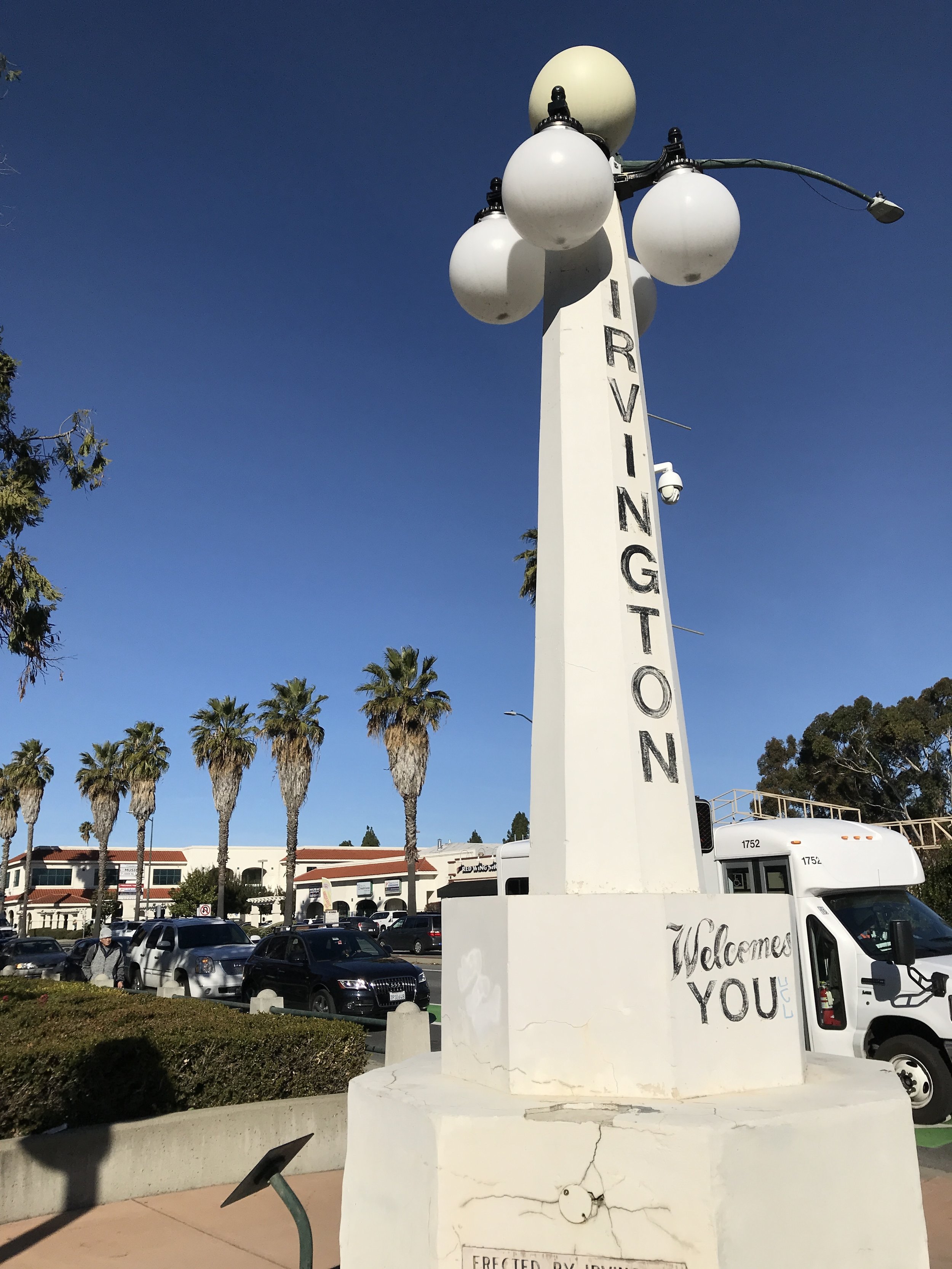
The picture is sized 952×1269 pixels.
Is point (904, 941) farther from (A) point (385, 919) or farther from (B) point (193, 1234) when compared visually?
(A) point (385, 919)

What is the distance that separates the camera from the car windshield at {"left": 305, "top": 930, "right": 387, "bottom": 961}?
1524 cm

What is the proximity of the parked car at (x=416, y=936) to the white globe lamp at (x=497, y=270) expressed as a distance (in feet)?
95.6

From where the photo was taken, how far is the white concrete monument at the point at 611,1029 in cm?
242

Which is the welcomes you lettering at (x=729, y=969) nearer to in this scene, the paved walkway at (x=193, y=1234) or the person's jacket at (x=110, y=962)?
the paved walkway at (x=193, y=1234)

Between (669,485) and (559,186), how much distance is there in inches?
267

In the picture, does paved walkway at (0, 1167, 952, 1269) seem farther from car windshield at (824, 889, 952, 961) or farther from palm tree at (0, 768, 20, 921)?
palm tree at (0, 768, 20, 921)

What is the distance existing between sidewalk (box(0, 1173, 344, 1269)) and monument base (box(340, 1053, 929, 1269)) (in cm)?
243

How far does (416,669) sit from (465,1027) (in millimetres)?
32180

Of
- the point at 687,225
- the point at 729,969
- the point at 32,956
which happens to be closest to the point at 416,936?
the point at 32,956

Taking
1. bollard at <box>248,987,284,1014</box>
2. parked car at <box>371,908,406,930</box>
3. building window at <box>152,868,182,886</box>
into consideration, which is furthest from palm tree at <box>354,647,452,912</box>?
building window at <box>152,868,182,886</box>

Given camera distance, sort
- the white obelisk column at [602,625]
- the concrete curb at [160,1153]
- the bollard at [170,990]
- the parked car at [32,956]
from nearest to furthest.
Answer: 1. the white obelisk column at [602,625]
2. the concrete curb at [160,1153]
3. the bollard at [170,990]
4. the parked car at [32,956]

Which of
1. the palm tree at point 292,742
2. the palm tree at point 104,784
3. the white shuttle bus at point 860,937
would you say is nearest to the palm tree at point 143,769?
the palm tree at point 104,784

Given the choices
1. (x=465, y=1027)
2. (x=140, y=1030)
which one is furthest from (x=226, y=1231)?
(x=465, y=1027)

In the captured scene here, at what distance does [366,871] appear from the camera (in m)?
61.0
